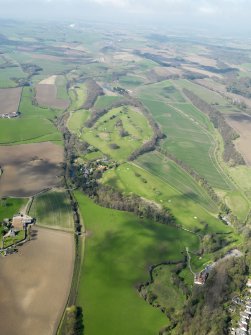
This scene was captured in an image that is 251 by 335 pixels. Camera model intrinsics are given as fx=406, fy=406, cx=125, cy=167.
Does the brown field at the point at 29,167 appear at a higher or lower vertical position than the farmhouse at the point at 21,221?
lower

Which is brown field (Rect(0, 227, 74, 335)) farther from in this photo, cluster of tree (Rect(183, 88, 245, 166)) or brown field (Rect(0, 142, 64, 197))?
cluster of tree (Rect(183, 88, 245, 166))

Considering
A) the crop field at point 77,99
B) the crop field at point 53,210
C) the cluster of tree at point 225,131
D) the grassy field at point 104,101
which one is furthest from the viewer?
the grassy field at point 104,101

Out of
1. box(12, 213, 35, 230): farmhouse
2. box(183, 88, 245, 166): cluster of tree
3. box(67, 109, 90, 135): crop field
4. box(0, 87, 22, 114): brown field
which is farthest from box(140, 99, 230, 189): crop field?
box(0, 87, 22, 114): brown field

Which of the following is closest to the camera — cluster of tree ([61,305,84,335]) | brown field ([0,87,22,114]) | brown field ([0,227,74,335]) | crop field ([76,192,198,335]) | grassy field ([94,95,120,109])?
cluster of tree ([61,305,84,335])

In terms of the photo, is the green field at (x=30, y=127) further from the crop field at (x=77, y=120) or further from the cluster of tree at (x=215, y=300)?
the cluster of tree at (x=215, y=300)

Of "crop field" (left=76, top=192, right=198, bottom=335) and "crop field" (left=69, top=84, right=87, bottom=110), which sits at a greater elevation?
"crop field" (left=69, top=84, right=87, bottom=110)

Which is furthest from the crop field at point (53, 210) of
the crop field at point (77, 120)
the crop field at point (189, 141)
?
the crop field at point (77, 120)

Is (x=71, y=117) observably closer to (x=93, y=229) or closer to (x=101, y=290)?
(x=93, y=229)

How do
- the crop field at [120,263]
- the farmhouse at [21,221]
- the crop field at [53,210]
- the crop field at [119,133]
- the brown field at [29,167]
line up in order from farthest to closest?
the crop field at [119,133] → the brown field at [29,167] → the crop field at [53,210] → the farmhouse at [21,221] → the crop field at [120,263]
